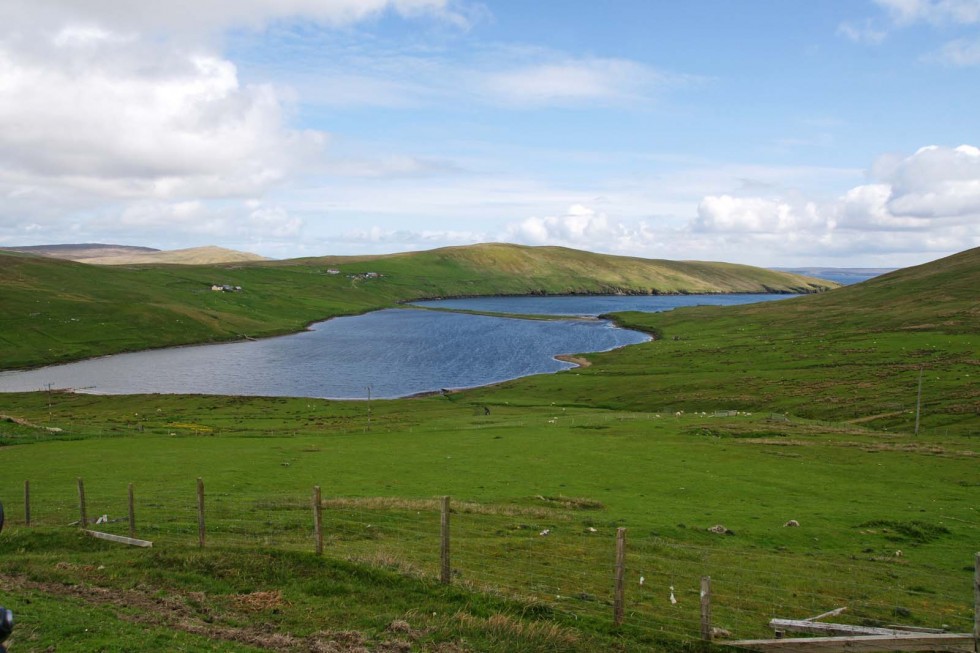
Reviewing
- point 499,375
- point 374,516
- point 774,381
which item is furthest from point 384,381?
point 374,516

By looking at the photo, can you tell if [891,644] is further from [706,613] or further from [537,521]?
[537,521]

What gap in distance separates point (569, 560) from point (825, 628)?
10.4 m

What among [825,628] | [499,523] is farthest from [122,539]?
[825,628]

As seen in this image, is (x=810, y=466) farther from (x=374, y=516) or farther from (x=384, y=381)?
(x=384, y=381)

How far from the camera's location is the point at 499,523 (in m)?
31.2

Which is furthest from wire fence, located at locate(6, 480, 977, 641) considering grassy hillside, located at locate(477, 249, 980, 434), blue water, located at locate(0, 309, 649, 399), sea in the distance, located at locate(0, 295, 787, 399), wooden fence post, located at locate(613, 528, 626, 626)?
blue water, located at locate(0, 309, 649, 399)

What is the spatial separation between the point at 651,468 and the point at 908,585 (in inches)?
1001

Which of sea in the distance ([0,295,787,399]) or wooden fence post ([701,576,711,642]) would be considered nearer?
wooden fence post ([701,576,711,642])

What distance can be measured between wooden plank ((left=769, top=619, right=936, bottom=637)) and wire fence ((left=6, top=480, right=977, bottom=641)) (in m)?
1.35

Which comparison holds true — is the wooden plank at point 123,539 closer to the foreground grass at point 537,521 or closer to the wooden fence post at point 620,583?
the foreground grass at point 537,521

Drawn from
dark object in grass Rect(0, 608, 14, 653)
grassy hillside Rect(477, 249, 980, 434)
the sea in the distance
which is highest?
dark object in grass Rect(0, 608, 14, 653)

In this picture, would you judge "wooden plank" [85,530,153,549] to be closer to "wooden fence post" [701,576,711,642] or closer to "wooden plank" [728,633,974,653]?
"wooden fence post" [701,576,711,642]

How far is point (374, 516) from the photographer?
31.1 metres

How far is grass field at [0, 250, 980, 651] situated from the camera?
54.5 ft
